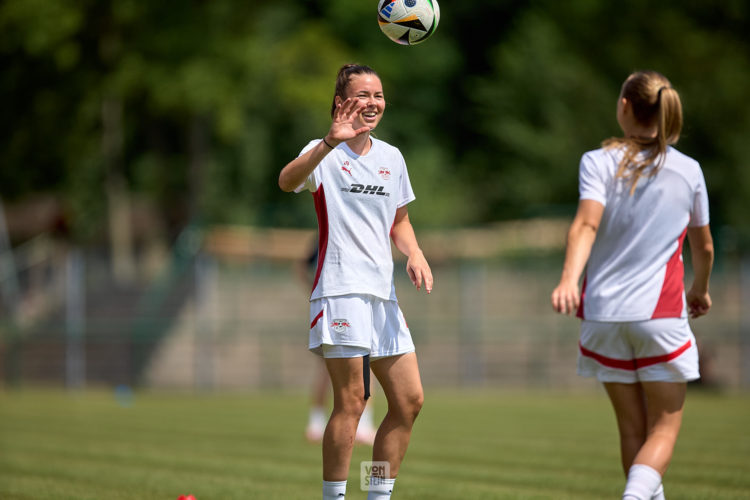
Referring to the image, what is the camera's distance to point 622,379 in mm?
5082

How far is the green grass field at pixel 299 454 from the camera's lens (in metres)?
7.24

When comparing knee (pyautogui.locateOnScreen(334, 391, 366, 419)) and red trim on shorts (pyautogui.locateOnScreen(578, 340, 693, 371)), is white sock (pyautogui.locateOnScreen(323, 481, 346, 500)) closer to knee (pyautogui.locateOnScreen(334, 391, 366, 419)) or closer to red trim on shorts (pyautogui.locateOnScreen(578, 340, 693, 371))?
knee (pyautogui.locateOnScreen(334, 391, 366, 419))

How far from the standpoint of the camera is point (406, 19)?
20.0ft

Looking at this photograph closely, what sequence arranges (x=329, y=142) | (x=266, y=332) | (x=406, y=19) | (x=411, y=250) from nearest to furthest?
(x=329, y=142)
(x=411, y=250)
(x=406, y=19)
(x=266, y=332)

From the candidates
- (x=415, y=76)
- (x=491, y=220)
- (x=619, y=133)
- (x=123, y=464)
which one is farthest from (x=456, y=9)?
(x=123, y=464)

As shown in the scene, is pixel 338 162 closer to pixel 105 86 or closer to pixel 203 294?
pixel 203 294

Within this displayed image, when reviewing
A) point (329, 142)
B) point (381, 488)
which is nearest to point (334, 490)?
point (381, 488)

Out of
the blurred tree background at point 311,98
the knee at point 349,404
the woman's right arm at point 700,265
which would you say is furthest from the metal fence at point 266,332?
the knee at point 349,404

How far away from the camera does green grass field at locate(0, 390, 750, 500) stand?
7238 millimetres

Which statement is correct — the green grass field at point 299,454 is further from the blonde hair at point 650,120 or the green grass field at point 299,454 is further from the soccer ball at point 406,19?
the soccer ball at point 406,19

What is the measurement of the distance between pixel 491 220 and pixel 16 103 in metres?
21.1

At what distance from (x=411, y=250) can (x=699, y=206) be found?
1.48 metres

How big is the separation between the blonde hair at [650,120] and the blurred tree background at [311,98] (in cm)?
2194

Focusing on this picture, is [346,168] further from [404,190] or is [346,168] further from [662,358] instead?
[662,358]
